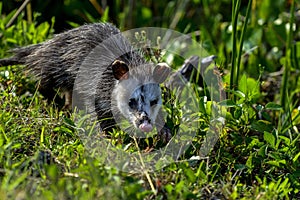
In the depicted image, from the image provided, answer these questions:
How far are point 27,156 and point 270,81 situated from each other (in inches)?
108

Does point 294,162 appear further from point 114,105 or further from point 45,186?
point 45,186

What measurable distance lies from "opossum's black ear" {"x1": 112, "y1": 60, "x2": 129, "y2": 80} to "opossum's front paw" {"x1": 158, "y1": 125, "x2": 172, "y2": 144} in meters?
0.45

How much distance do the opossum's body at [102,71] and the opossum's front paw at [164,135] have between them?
79 mm

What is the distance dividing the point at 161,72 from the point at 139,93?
0.67 ft

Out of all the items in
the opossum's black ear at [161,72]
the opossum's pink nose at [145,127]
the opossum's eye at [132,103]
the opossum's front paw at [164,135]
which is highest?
the opossum's black ear at [161,72]

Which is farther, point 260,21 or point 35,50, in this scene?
point 260,21

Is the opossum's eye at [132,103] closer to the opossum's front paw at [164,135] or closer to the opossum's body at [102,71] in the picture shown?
the opossum's body at [102,71]

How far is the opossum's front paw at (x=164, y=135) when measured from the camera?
3.90 m

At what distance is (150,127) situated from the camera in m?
3.78

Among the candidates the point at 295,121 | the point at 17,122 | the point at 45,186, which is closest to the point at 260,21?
the point at 295,121

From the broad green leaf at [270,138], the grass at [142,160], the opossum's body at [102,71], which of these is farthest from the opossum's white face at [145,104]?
the broad green leaf at [270,138]

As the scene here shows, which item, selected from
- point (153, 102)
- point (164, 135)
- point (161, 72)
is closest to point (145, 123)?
point (164, 135)

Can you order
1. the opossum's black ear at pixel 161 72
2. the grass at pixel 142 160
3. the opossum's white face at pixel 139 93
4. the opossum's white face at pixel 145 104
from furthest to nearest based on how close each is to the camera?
1. the opossum's black ear at pixel 161 72
2. the opossum's white face at pixel 139 93
3. the opossum's white face at pixel 145 104
4. the grass at pixel 142 160

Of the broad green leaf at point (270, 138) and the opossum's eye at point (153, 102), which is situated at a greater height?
the opossum's eye at point (153, 102)
